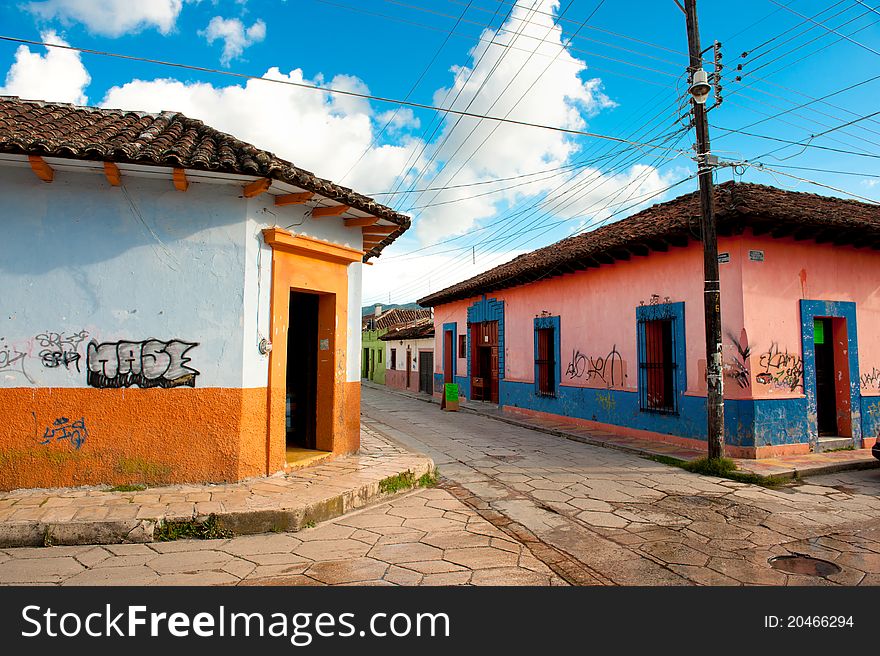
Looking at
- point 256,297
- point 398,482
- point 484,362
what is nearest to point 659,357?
point 398,482

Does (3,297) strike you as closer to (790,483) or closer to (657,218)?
(790,483)

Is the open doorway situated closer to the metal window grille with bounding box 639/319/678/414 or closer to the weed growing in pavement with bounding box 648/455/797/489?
the metal window grille with bounding box 639/319/678/414

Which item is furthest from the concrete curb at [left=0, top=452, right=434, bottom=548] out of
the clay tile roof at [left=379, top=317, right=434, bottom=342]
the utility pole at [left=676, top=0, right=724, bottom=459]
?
the clay tile roof at [left=379, top=317, right=434, bottom=342]

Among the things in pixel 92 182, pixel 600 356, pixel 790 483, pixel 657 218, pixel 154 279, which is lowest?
pixel 790 483

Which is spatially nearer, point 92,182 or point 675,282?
point 92,182

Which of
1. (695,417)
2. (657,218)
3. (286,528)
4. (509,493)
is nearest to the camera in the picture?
(286,528)

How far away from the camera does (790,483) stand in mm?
7273

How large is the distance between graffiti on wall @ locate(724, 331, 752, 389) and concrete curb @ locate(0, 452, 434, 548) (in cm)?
651

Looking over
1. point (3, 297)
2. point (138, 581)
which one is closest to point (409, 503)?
point (138, 581)

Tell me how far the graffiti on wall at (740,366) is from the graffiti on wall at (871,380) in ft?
9.71

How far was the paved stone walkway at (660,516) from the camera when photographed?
165 inches

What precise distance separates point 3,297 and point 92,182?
1498 mm

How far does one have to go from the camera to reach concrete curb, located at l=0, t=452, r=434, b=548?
4.51 meters

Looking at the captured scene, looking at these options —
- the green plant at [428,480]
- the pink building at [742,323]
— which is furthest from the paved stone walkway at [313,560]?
the pink building at [742,323]
